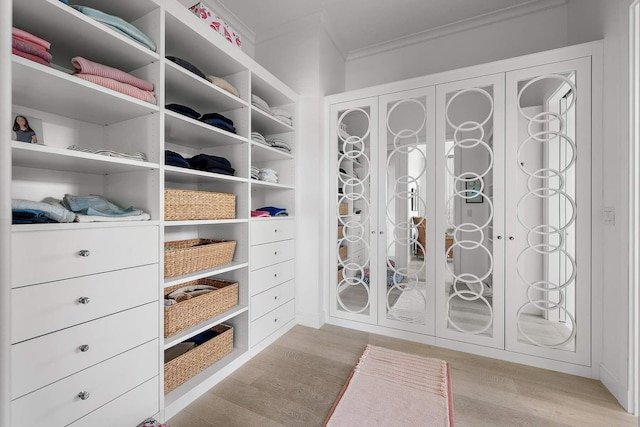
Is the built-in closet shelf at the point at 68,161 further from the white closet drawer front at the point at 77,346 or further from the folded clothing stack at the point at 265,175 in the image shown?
the folded clothing stack at the point at 265,175

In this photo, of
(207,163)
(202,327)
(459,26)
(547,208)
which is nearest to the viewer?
(202,327)

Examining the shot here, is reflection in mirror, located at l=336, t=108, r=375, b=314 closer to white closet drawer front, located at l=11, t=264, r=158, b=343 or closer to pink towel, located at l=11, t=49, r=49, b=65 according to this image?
white closet drawer front, located at l=11, t=264, r=158, b=343

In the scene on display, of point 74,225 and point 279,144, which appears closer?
point 74,225

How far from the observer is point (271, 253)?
2.25m

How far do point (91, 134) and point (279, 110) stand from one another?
1.45m

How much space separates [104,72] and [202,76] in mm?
581

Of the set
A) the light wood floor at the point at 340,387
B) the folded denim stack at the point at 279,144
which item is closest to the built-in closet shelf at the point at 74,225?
the light wood floor at the point at 340,387

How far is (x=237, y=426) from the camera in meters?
1.40

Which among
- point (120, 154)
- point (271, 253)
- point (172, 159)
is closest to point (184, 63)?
point (172, 159)

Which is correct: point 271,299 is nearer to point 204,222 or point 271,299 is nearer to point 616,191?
point 204,222

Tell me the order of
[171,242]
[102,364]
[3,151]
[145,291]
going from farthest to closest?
[171,242] < [145,291] < [102,364] < [3,151]

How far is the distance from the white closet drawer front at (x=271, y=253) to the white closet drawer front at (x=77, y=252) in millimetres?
782

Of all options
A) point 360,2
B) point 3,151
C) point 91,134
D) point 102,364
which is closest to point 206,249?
point 102,364

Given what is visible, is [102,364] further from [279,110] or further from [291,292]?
[279,110]
